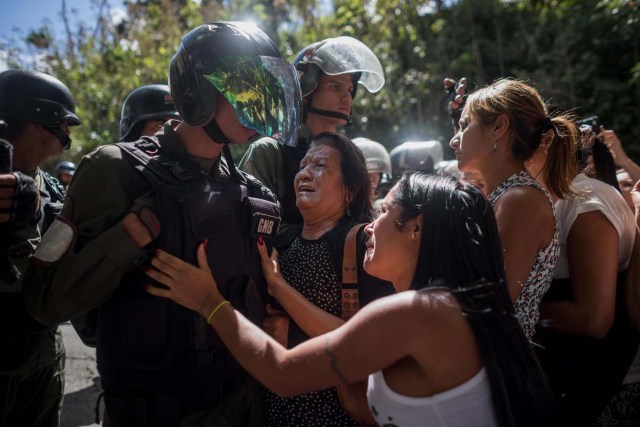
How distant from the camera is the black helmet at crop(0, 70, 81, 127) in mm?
2395

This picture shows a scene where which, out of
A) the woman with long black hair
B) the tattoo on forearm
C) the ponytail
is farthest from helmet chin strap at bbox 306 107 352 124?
the tattoo on forearm

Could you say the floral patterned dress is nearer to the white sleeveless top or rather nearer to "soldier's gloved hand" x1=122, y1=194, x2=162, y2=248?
the white sleeveless top

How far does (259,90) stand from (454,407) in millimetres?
1332

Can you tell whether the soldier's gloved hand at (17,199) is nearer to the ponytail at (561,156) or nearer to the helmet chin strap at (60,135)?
the helmet chin strap at (60,135)

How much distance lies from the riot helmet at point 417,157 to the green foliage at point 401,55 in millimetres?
4226

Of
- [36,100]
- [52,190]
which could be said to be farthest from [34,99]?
[52,190]

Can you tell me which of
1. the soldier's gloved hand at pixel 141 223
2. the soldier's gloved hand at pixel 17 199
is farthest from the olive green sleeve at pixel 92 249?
the soldier's gloved hand at pixel 17 199

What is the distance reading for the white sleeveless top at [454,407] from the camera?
1.41 metres

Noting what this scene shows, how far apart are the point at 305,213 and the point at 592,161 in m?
1.99

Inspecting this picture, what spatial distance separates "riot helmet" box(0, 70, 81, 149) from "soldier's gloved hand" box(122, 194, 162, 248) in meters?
1.25

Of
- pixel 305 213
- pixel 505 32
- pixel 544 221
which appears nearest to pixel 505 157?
pixel 544 221

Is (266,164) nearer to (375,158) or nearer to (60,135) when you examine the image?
(60,135)

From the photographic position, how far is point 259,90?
6.17ft

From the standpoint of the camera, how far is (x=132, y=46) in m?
12.1
